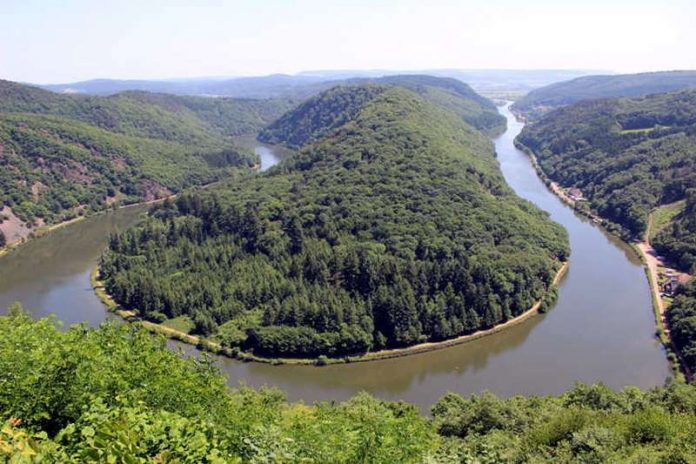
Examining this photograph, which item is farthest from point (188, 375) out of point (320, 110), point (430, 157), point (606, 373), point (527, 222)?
point (320, 110)

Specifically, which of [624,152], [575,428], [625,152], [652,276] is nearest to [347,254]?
[575,428]

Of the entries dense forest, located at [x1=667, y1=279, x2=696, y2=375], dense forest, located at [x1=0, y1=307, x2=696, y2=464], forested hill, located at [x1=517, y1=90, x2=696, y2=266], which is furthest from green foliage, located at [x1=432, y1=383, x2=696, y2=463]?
forested hill, located at [x1=517, y1=90, x2=696, y2=266]

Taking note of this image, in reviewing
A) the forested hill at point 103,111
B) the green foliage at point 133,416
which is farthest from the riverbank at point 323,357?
the forested hill at point 103,111

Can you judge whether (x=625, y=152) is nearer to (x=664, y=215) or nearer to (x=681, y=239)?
(x=664, y=215)

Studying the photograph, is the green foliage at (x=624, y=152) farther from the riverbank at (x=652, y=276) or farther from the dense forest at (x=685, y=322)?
the dense forest at (x=685, y=322)

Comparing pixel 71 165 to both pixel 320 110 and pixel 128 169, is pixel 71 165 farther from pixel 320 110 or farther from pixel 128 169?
pixel 320 110

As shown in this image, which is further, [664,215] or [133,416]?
[664,215]
